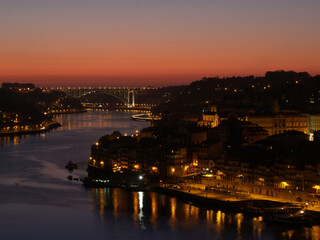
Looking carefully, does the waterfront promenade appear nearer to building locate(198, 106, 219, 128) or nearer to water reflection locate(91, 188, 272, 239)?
water reflection locate(91, 188, 272, 239)

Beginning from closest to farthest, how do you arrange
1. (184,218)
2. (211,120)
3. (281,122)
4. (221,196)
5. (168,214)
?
(184,218), (168,214), (221,196), (281,122), (211,120)

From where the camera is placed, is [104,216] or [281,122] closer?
[104,216]

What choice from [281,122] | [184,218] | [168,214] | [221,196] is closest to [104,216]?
[168,214]

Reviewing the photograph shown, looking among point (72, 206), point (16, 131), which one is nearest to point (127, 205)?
point (72, 206)

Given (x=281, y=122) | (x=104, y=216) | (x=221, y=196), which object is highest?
(x=281, y=122)

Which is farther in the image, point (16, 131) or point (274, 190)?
point (16, 131)

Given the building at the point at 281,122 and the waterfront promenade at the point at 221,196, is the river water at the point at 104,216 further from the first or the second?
the building at the point at 281,122

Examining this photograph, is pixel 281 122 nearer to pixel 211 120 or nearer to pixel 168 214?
pixel 211 120

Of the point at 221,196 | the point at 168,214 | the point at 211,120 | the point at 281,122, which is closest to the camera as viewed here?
the point at 168,214

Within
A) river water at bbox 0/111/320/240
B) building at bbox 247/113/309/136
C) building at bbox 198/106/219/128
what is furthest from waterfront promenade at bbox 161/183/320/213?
building at bbox 198/106/219/128

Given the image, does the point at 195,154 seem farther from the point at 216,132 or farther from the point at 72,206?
the point at 72,206

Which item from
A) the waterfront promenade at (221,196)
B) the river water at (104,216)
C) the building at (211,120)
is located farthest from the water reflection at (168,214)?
the building at (211,120)
